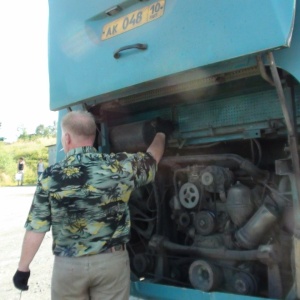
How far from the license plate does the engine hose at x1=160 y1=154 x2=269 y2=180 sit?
101 centimetres

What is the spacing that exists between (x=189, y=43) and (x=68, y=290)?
1.67 m

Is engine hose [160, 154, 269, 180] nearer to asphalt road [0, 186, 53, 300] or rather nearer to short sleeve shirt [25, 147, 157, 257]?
short sleeve shirt [25, 147, 157, 257]

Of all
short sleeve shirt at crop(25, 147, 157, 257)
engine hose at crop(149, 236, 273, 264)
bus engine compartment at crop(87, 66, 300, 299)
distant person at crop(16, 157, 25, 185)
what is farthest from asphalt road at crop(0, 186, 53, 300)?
distant person at crop(16, 157, 25, 185)

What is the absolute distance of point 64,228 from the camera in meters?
2.50

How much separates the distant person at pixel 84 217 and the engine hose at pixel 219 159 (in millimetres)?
452

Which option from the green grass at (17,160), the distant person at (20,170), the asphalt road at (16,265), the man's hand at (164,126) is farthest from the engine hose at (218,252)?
the green grass at (17,160)

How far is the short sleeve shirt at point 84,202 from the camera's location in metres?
2.44

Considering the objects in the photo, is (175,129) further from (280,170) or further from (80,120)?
(280,170)

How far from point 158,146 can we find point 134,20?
904 millimetres

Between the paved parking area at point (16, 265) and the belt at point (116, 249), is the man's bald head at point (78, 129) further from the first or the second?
the paved parking area at point (16, 265)

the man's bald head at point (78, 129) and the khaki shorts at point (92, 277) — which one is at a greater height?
the man's bald head at point (78, 129)

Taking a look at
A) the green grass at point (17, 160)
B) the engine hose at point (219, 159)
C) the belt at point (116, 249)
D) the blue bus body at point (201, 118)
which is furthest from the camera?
the green grass at point (17, 160)

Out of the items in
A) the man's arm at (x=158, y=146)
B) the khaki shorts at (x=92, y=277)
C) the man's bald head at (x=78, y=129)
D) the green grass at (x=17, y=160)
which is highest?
the green grass at (x=17, y=160)

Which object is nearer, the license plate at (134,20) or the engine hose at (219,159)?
the license plate at (134,20)
